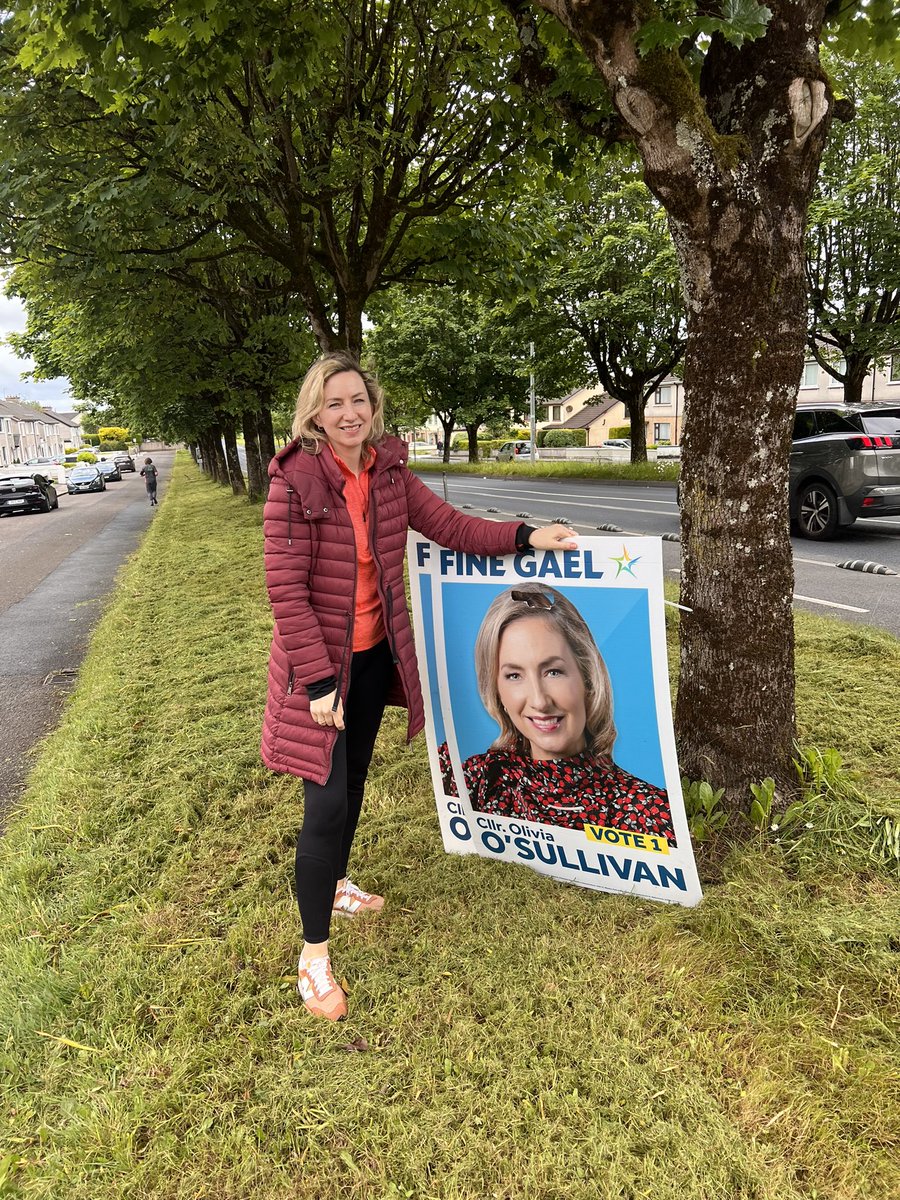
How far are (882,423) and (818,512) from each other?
4.46ft

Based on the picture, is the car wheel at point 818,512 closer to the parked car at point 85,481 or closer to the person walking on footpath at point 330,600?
the person walking on footpath at point 330,600

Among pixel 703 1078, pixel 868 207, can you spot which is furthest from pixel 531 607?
pixel 868 207

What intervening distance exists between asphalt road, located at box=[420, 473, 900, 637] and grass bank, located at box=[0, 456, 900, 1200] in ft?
12.3

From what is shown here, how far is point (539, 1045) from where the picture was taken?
86.4 inches

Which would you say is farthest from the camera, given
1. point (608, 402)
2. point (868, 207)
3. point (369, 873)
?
point (608, 402)

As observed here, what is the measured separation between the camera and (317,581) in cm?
246

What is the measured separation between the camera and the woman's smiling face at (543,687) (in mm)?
2695

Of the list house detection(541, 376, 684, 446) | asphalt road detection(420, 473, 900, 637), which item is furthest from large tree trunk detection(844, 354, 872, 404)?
house detection(541, 376, 684, 446)

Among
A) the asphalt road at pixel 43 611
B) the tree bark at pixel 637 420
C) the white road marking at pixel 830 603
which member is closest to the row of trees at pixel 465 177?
the asphalt road at pixel 43 611

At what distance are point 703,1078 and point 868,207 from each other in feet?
71.7

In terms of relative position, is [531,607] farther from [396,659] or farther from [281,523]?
[281,523]

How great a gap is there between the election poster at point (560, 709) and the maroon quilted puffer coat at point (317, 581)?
10.1 inches

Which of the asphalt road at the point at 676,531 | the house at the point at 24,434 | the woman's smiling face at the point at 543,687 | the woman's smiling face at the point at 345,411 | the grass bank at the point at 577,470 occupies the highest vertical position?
the house at the point at 24,434

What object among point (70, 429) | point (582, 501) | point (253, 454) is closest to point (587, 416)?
point (582, 501)
